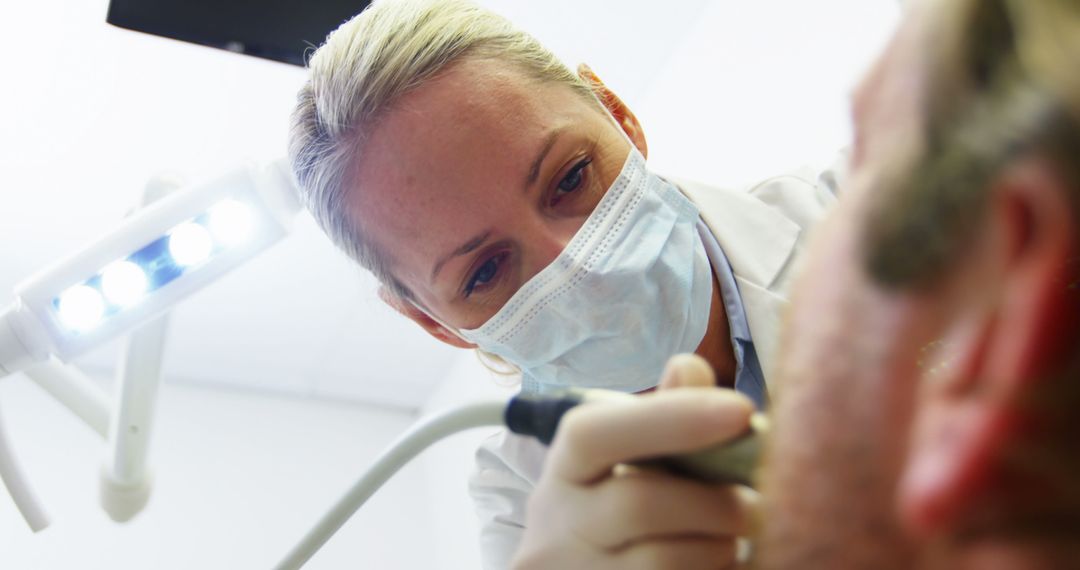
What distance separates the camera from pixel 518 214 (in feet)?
3.22

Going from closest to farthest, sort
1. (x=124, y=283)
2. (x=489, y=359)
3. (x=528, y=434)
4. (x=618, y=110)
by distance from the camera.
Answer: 1. (x=528, y=434)
2. (x=124, y=283)
3. (x=618, y=110)
4. (x=489, y=359)

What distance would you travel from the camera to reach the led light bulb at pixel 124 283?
0.90 metres

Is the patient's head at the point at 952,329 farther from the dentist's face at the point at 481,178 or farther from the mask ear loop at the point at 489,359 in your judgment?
the mask ear loop at the point at 489,359

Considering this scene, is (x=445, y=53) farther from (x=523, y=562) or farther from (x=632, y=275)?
(x=523, y=562)

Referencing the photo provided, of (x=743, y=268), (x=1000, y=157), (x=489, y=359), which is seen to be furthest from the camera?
(x=489, y=359)

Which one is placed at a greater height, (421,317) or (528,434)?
(528,434)

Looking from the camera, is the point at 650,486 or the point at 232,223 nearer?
the point at 650,486

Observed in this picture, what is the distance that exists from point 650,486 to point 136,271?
0.65 m

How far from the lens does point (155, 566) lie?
2.65 metres

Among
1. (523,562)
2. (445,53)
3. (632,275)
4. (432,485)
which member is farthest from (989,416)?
(432,485)

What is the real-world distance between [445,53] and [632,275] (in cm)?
37

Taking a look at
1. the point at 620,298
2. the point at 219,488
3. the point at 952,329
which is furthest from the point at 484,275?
the point at 219,488

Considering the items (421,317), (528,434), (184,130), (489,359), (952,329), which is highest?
(952,329)

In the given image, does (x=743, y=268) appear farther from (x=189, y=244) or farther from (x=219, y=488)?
(x=219, y=488)
